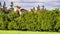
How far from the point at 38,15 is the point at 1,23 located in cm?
1082

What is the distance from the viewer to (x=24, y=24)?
64250mm


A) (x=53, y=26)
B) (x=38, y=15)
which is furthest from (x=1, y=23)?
(x=53, y=26)

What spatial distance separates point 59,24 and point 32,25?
7.62 meters

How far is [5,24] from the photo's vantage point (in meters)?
64.5

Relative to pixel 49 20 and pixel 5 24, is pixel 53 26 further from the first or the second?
pixel 5 24

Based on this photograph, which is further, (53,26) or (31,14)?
(31,14)

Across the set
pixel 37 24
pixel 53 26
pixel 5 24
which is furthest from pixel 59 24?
pixel 5 24

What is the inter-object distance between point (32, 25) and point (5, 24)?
7.74m

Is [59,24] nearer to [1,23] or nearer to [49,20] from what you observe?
[49,20]

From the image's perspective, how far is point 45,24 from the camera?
2424 inches

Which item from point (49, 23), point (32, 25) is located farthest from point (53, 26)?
point (32, 25)

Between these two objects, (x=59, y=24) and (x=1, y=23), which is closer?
(x=59, y=24)

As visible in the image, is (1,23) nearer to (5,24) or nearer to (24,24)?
(5,24)

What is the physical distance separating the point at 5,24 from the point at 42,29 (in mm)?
10668
